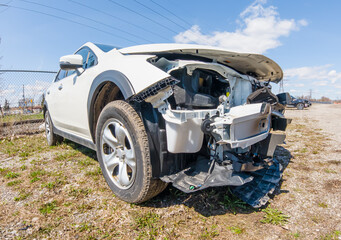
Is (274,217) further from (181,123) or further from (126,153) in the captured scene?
(126,153)

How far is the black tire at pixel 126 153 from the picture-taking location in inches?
66.7

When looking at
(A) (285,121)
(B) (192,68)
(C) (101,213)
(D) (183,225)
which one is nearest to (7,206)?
(C) (101,213)

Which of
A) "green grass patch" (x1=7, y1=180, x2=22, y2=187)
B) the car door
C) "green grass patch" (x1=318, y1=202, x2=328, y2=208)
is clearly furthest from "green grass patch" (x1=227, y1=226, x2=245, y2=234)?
"green grass patch" (x1=7, y1=180, x2=22, y2=187)

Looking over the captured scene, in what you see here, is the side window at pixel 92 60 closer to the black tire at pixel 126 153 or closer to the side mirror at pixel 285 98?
the black tire at pixel 126 153

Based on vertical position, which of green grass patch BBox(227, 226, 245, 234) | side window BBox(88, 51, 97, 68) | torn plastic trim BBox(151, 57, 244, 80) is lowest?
green grass patch BBox(227, 226, 245, 234)

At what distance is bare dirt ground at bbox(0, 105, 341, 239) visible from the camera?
5.12ft

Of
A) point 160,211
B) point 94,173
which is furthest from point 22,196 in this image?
point 160,211

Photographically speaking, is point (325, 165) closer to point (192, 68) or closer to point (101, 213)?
point (192, 68)

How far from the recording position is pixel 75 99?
9.21 feet

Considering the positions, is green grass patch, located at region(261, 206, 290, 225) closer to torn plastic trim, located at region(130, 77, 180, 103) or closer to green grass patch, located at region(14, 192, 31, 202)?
torn plastic trim, located at region(130, 77, 180, 103)

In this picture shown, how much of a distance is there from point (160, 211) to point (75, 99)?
1.94 m

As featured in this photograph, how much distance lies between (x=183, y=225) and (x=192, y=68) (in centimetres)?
132

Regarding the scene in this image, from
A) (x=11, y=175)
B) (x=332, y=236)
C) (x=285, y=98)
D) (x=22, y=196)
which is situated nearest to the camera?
(x=332, y=236)

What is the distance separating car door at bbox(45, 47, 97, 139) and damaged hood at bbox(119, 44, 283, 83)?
73 cm
